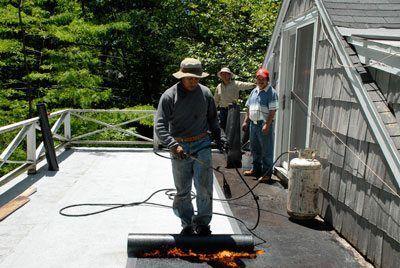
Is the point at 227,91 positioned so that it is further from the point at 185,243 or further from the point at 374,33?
the point at 185,243

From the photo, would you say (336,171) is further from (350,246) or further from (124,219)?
(124,219)

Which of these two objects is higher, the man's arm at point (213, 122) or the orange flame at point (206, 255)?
the man's arm at point (213, 122)

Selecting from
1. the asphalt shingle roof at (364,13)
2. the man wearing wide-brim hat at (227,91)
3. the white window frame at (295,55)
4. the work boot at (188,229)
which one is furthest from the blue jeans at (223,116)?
the work boot at (188,229)

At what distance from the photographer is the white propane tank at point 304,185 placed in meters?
4.68

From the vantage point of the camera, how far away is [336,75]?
4.61 metres

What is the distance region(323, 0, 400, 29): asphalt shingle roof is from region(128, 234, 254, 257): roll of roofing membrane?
270 cm

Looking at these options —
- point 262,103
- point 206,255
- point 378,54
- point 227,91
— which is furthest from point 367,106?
point 227,91

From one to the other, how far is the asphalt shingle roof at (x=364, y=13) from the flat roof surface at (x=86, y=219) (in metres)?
2.73

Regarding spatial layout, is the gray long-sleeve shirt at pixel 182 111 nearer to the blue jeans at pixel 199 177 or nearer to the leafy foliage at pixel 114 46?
the blue jeans at pixel 199 177

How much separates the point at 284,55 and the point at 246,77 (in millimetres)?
6298

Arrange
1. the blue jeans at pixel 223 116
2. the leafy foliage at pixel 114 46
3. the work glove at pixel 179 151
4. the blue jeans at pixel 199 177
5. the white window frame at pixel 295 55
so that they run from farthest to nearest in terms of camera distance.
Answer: the leafy foliage at pixel 114 46
the blue jeans at pixel 223 116
the white window frame at pixel 295 55
the blue jeans at pixel 199 177
the work glove at pixel 179 151

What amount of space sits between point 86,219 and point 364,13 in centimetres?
422

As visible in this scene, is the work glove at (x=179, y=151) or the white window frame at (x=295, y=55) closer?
the work glove at (x=179, y=151)

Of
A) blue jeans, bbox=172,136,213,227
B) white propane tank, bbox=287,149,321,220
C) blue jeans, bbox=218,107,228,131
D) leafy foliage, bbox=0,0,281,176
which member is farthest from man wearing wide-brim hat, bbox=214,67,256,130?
blue jeans, bbox=172,136,213,227
